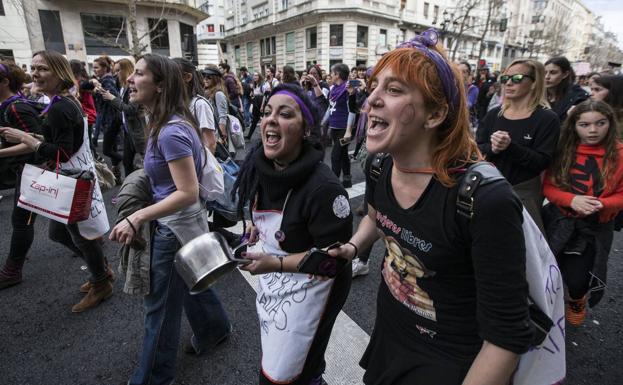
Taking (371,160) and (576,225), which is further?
(576,225)

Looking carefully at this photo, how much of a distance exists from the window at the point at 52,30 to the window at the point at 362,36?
26.1m

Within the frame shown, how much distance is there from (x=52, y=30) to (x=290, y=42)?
22821 mm

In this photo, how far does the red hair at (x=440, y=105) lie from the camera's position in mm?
1115

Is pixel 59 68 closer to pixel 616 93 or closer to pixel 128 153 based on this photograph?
pixel 128 153

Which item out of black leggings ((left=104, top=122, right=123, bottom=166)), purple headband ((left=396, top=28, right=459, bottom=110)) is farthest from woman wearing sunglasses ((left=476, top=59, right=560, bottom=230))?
black leggings ((left=104, top=122, right=123, bottom=166))

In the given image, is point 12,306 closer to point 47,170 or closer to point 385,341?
point 47,170

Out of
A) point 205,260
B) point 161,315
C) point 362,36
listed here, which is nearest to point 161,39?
point 362,36

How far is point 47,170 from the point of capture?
2.86 metres

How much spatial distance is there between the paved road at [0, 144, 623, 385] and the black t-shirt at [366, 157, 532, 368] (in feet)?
4.64

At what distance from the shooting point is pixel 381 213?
137cm

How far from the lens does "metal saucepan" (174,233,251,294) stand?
4.76ft

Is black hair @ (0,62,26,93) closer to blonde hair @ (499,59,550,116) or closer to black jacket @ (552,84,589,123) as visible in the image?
blonde hair @ (499,59,550,116)

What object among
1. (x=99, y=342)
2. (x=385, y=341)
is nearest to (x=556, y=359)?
(x=385, y=341)

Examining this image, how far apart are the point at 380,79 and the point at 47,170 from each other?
3.00m
